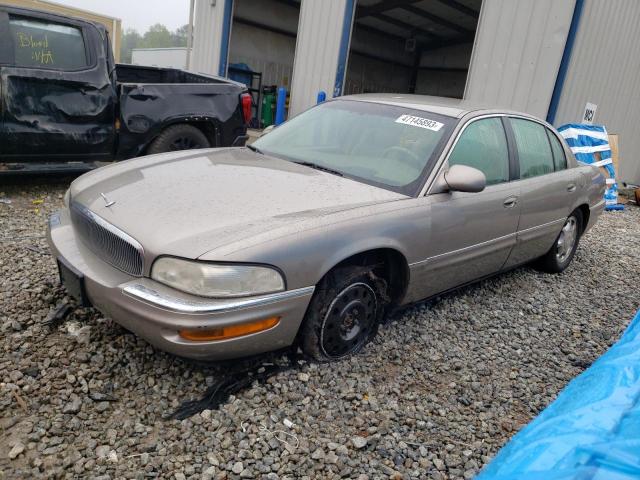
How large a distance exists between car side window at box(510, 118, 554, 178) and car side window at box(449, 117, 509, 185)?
23cm

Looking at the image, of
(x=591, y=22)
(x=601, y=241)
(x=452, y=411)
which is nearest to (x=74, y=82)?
(x=452, y=411)

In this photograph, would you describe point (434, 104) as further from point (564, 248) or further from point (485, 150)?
point (564, 248)

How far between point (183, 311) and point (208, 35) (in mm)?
12158

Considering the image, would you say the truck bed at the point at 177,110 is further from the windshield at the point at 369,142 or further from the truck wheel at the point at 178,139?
the windshield at the point at 369,142

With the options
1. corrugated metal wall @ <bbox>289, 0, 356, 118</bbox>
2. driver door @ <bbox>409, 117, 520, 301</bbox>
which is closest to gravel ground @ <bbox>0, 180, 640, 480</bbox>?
driver door @ <bbox>409, 117, 520, 301</bbox>

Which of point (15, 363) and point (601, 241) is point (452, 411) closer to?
point (15, 363)

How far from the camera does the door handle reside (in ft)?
11.9

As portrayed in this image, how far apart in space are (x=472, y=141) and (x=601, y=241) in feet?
13.8

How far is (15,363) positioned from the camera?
8.43 ft

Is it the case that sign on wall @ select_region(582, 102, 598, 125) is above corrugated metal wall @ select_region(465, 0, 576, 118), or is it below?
below

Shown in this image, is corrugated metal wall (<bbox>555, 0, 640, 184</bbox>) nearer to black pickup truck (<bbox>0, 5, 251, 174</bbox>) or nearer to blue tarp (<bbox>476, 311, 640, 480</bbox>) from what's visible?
black pickup truck (<bbox>0, 5, 251, 174</bbox>)

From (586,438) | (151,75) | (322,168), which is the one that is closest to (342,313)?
(322,168)

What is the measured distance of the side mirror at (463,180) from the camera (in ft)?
9.86

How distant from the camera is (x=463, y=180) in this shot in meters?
3.01
